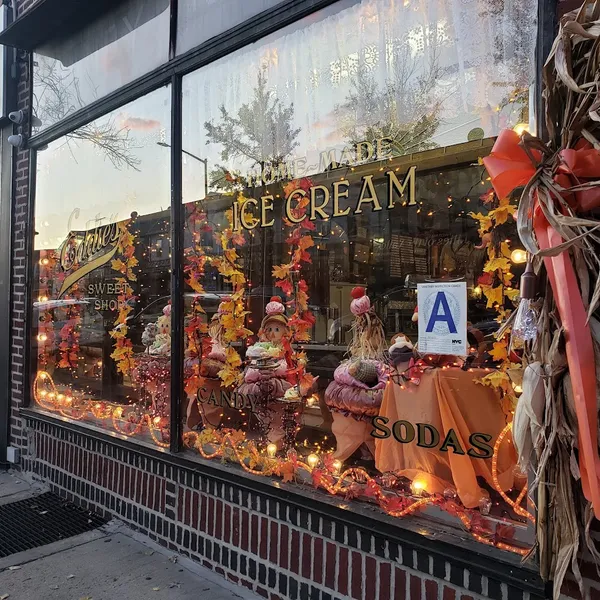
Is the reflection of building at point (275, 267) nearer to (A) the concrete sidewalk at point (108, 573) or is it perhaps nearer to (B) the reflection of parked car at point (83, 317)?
(B) the reflection of parked car at point (83, 317)

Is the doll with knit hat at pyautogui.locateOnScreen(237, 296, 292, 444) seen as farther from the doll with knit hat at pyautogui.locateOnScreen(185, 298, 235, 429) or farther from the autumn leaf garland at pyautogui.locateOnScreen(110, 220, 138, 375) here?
the autumn leaf garland at pyautogui.locateOnScreen(110, 220, 138, 375)

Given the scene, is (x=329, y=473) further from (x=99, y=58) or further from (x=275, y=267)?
(x=99, y=58)

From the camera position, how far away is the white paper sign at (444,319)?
301cm

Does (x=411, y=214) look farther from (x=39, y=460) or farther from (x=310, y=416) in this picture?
(x=39, y=460)

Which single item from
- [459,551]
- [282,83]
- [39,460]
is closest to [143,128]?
[282,83]

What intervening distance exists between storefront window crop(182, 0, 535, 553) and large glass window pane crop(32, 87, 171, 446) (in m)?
0.47

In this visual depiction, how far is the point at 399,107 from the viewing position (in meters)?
3.67

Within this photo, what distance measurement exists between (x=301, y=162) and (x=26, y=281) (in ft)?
10.6

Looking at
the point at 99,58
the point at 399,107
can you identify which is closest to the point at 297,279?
the point at 399,107

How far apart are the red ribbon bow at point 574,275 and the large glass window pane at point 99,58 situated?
10.7 ft

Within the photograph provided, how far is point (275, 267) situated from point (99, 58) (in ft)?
8.51

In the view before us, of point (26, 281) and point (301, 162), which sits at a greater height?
point (301, 162)

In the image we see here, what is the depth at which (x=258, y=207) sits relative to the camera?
167 inches

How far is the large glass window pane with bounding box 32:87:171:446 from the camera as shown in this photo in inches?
184
